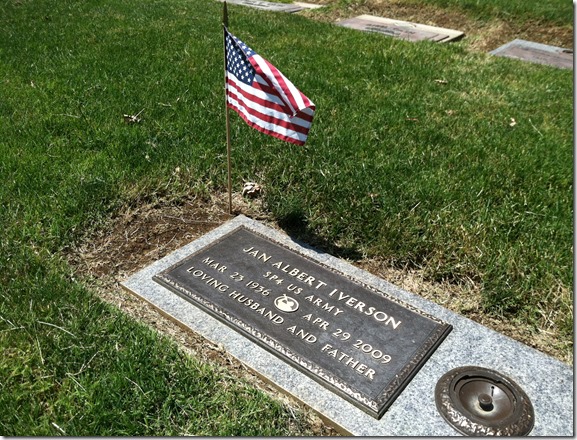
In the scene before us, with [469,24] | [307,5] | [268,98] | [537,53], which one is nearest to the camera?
[268,98]

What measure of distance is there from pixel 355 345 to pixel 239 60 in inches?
67.6

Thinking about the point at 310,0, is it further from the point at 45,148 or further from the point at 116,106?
the point at 45,148

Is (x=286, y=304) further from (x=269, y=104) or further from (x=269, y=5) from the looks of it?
(x=269, y=5)

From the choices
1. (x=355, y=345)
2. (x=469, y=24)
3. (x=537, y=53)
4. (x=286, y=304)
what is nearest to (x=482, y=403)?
(x=355, y=345)

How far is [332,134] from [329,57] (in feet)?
6.74

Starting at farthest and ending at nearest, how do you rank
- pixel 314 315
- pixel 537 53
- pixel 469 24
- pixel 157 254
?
pixel 469 24 → pixel 537 53 → pixel 157 254 → pixel 314 315

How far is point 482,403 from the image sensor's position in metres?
2.43

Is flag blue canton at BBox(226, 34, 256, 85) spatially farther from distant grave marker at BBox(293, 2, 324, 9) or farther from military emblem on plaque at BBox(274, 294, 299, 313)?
distant grave marker at BBox(293, 2, 324, 9)

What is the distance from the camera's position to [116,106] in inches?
195

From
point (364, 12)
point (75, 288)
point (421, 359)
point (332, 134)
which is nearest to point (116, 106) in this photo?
point (332, 134)

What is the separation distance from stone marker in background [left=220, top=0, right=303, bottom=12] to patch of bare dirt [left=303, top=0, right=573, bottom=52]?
0.43m

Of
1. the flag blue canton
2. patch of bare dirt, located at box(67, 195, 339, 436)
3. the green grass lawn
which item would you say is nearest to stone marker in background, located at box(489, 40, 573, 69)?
the green grass lawn

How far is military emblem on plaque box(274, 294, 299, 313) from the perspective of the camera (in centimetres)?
292

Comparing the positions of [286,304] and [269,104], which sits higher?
[269,104]
